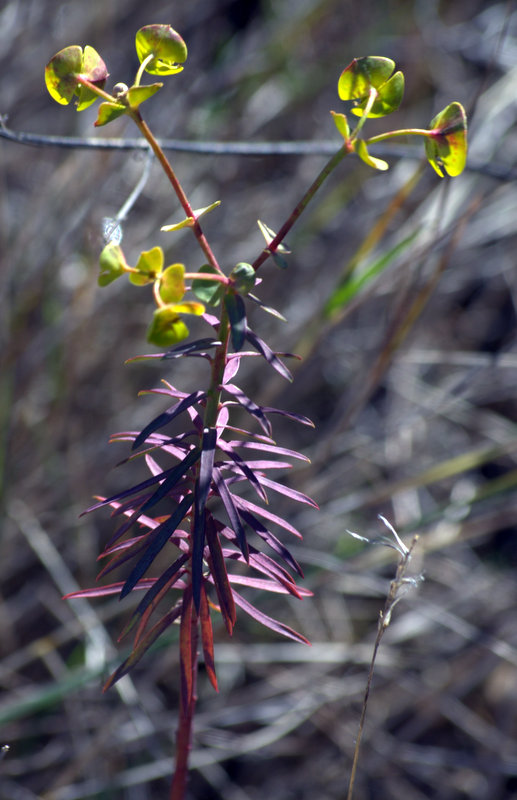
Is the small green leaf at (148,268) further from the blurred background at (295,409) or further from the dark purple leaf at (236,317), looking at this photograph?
the blurred background at (295,409)

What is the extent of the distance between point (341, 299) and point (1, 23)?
5.47 ft

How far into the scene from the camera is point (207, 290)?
1.49 feet

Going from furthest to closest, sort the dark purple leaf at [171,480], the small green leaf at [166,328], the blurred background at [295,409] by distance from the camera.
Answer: the blurred background at [295,409], the dark purple leaf at [171,480], the small green leaf at [166,328]

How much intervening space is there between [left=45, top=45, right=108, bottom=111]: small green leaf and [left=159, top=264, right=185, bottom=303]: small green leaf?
0.53 ft

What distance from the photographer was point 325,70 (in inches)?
92.8

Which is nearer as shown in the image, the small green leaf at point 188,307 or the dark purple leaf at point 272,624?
the small green leaf at point 188,307

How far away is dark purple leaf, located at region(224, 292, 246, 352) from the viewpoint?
44 cm

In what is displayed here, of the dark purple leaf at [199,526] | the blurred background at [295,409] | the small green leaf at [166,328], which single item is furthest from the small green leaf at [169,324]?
the blurred background at [295,409]

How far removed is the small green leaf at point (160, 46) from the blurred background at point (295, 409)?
2.60 feet

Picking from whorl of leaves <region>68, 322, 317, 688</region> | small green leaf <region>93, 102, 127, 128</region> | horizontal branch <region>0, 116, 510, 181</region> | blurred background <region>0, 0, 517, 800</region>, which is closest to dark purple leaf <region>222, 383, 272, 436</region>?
whorl of leaves <region>68, 322, 317, 688</region>

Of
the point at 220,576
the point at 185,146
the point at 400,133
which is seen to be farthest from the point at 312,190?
the point at 185,146

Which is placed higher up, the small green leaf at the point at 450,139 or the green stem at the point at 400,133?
the green stem at the point at 400,133

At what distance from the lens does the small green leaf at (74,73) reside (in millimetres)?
472

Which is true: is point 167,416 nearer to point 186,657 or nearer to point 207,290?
point 207,290
